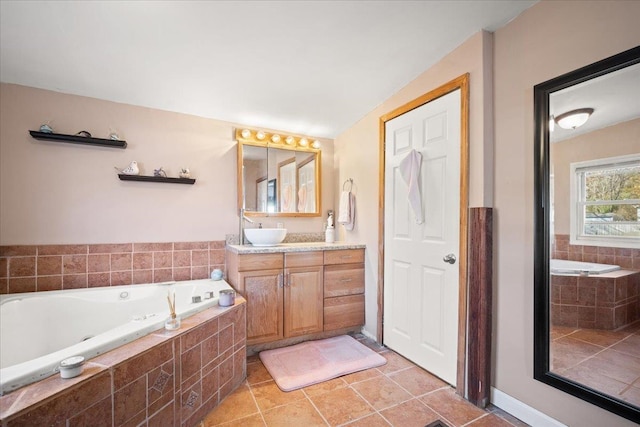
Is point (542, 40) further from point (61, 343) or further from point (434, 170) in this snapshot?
point (61, 343)

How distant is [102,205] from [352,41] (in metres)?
2.45

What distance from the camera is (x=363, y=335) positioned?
9.22 feet

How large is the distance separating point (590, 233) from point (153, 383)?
7.38ft

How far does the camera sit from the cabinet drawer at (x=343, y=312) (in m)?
2.68

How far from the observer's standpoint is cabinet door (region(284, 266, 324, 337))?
2.53 meters

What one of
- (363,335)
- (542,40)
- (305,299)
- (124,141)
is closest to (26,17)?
(124,141)

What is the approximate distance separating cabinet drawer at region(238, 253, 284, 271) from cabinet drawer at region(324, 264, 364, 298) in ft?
1.64

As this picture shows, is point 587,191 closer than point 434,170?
Yes

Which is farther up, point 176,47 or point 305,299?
point 176,47

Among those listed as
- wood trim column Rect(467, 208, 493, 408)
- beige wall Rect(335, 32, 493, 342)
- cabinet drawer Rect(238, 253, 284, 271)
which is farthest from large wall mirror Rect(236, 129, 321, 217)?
wood trim column Rect(467, 208, 493, 408)

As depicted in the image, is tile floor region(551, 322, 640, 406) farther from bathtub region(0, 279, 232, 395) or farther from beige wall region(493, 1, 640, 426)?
bathtub region(0, 279, 232, 395)

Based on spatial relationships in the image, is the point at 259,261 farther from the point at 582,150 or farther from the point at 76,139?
the point at 582,150

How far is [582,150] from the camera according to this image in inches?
55.3

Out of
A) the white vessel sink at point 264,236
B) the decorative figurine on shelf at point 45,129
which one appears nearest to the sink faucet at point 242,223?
the white vessel sink at point 264,236
